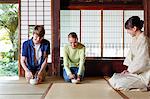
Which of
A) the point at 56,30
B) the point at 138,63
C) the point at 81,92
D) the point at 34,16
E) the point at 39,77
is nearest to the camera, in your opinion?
the point at 81,92

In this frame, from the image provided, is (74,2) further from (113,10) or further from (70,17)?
(113,10)

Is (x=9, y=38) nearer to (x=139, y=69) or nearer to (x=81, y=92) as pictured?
(x=81, y=92)

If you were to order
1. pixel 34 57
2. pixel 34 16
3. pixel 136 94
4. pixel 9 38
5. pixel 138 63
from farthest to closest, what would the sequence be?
1. pixel 9 38
2. pixel 34 16
3. pixel 34 57
4. pixel 138 63
5. pixel 136 94

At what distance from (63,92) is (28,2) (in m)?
3.13

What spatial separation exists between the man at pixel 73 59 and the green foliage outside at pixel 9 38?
154 inches

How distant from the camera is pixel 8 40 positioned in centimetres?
980

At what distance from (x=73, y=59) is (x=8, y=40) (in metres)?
4.75

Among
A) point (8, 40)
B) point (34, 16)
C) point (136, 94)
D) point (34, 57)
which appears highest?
point (34, 16)

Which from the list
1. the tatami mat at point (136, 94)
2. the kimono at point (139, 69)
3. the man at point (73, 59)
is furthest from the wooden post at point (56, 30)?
the tatami mat at point (136, 94)

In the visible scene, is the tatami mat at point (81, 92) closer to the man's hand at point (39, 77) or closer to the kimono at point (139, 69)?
the kimono at point (139, 69)

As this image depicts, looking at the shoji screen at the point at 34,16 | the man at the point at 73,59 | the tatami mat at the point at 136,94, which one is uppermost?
the shoji screen at the point at 34,16

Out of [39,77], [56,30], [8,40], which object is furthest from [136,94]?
[8,40]

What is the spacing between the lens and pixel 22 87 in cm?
449

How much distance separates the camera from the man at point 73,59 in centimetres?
527
